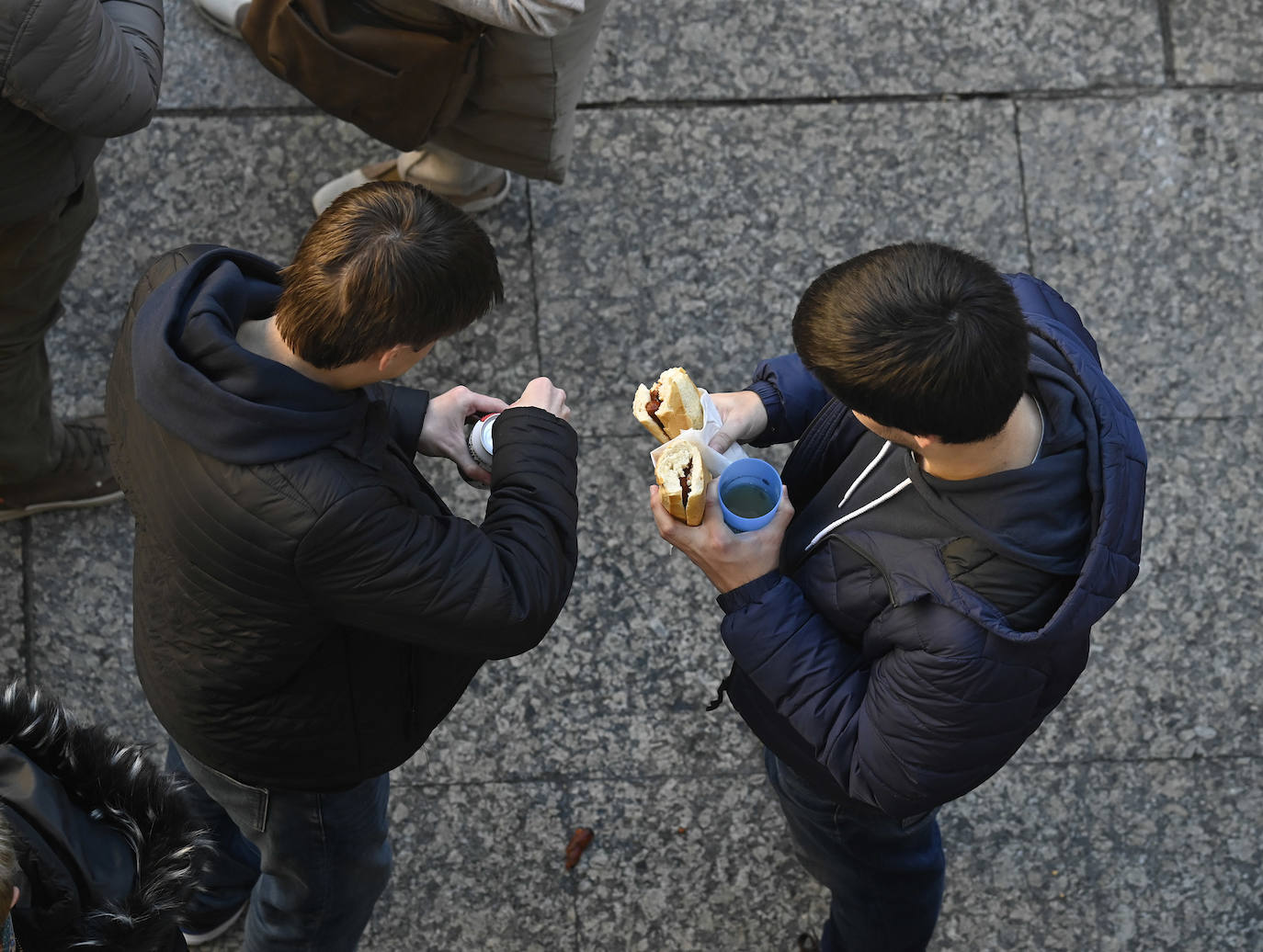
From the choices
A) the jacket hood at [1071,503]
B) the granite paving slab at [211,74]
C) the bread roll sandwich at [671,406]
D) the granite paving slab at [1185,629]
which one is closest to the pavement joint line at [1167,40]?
the granite paving slab at [1185,629]

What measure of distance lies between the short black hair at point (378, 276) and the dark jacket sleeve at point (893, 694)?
764mm

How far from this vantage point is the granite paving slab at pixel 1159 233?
3754mm

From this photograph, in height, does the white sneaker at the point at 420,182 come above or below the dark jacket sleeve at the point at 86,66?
below

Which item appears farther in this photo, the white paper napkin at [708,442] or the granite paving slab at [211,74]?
the granite paving slab at [211,74]

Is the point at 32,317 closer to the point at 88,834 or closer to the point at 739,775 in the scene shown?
the point at 88,834

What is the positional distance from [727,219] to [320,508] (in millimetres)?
2276

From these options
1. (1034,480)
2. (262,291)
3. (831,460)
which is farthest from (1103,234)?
(262,291)

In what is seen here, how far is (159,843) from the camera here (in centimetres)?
205

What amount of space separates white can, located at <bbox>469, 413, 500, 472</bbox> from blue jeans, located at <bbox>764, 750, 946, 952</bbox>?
96 cm

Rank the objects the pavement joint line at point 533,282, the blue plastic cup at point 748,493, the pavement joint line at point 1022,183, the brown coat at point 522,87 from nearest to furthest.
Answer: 1. the blue plastic cup at point 748,493
2. the brown coat at point 522,87
3. the pavement joint line at point 533,282
4. the pavement joint line at point 1022,183

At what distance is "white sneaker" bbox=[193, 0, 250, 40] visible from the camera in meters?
3.77

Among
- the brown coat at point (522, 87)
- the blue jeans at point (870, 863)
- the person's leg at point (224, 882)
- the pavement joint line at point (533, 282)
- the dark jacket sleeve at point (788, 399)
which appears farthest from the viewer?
the pavement joint line at point (533, 282)

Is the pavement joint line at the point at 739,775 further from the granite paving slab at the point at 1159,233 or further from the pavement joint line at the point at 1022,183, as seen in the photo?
the pavement joint line at the point at 1022,183

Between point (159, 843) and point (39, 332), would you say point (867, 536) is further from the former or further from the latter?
point (39, 332)
